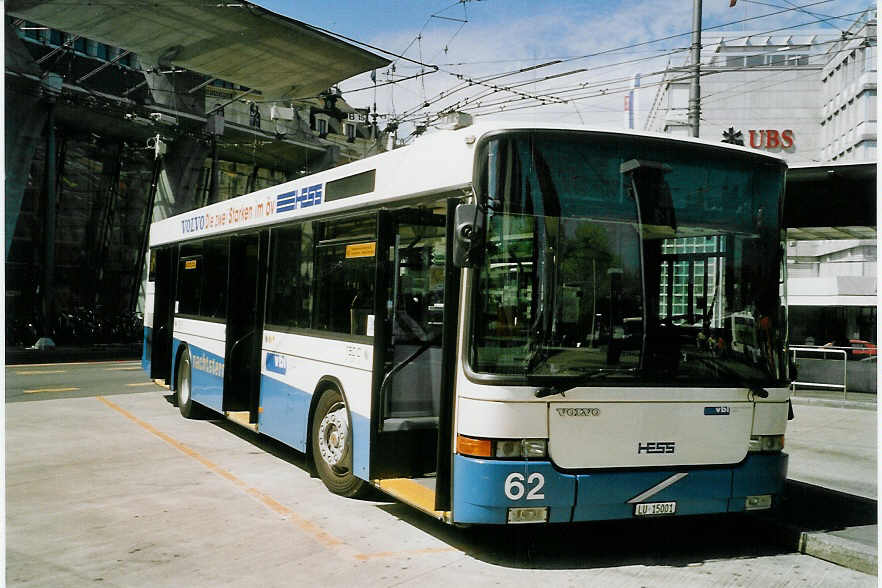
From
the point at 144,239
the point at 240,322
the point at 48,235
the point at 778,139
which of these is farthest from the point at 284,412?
the point at 778,139

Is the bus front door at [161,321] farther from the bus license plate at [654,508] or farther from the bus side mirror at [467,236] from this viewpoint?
the bus license plate at [654,508]

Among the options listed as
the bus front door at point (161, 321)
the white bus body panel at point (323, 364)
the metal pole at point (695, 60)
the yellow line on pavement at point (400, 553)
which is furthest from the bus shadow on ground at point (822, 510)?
the bus front door at point (161, 321)

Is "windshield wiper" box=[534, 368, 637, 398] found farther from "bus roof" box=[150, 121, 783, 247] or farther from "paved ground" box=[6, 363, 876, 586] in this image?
"bus roof" box=[150, 121, 783, 247]

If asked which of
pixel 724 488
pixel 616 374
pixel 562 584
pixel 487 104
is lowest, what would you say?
pixel 562 584

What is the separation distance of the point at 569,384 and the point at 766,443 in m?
1.71

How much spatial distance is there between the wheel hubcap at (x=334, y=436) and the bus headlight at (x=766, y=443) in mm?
3267

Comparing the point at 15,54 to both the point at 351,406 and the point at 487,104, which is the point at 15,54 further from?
the point at 351,406

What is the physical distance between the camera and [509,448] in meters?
5.53

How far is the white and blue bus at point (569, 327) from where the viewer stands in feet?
18.3

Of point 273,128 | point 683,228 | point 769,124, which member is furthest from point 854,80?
point 683,228

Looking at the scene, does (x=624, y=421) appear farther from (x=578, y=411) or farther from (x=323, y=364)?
(x=323, y=364)

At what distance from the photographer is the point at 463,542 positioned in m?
6.36

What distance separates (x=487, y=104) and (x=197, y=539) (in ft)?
36.7

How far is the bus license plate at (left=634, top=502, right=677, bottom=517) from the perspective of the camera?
5.76m
